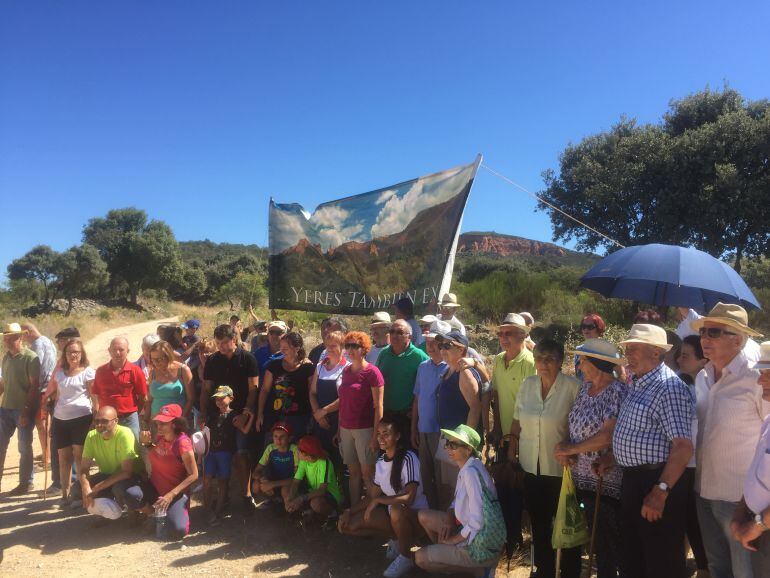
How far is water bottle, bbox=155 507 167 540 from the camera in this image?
15.9 feet

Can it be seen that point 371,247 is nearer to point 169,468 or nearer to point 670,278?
point 169,468

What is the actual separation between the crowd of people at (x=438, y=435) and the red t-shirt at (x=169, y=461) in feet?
0.05

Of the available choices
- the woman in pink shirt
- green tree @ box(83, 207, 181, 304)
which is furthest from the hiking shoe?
green tree @ box(83, 207, 181, 304)

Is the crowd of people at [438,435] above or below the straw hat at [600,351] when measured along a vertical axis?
below

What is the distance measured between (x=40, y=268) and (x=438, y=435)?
46246mm

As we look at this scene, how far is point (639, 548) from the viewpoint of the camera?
10.1 ft

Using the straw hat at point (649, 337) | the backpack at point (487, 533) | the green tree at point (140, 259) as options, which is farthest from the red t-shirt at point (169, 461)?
the green tree at point (140, 259)

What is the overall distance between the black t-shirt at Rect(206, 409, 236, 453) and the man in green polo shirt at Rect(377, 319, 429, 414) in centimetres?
165

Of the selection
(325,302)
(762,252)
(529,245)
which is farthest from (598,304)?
(529,245)

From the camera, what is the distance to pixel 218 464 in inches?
211

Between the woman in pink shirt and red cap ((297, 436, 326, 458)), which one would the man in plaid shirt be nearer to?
red cap ((297, 436, 326, 458))

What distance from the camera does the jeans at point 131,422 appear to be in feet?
18.1

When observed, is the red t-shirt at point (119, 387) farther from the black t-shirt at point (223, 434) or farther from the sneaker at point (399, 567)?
the sneaker at point (399, 567)

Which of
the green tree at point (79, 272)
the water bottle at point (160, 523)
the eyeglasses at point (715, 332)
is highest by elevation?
the green tree at point (79, 272)
